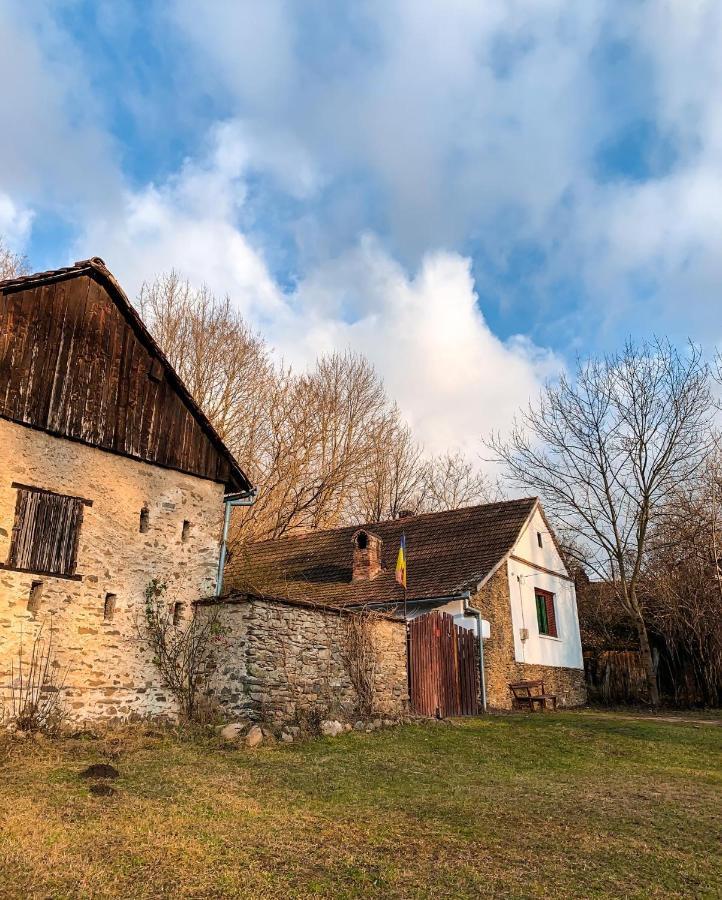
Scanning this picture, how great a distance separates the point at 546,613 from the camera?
20.7 m

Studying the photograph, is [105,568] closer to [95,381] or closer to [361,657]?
[95,381]

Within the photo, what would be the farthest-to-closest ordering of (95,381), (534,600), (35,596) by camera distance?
(534,600), (95,381), (35,596)

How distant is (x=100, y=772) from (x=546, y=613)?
1567 centimetres

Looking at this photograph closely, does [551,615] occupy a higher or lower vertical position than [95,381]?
lower

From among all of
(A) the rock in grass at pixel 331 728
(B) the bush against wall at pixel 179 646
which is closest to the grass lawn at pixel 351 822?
(A) the rock in grass at pixel 331 728

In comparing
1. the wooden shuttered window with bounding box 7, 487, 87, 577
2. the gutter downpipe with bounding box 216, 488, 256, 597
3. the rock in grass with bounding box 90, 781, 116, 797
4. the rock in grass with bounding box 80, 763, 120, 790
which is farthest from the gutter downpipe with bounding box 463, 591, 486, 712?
the rock in grass with bounding box 90, 781, 116, 797

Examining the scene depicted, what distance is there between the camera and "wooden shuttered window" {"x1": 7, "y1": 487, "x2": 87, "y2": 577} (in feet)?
33.7

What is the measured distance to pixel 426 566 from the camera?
18828 mm

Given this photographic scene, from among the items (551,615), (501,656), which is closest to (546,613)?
(551,615)

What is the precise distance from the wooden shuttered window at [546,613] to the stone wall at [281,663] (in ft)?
28.3

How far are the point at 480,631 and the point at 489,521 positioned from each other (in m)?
4.36

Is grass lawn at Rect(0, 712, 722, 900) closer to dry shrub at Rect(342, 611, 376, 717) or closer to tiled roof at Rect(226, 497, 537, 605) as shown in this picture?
dry shrub at Rect(342, 611, 376, 717)

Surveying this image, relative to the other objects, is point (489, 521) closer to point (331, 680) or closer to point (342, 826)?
point (331, 680)

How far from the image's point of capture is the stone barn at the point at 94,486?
34.2ft
